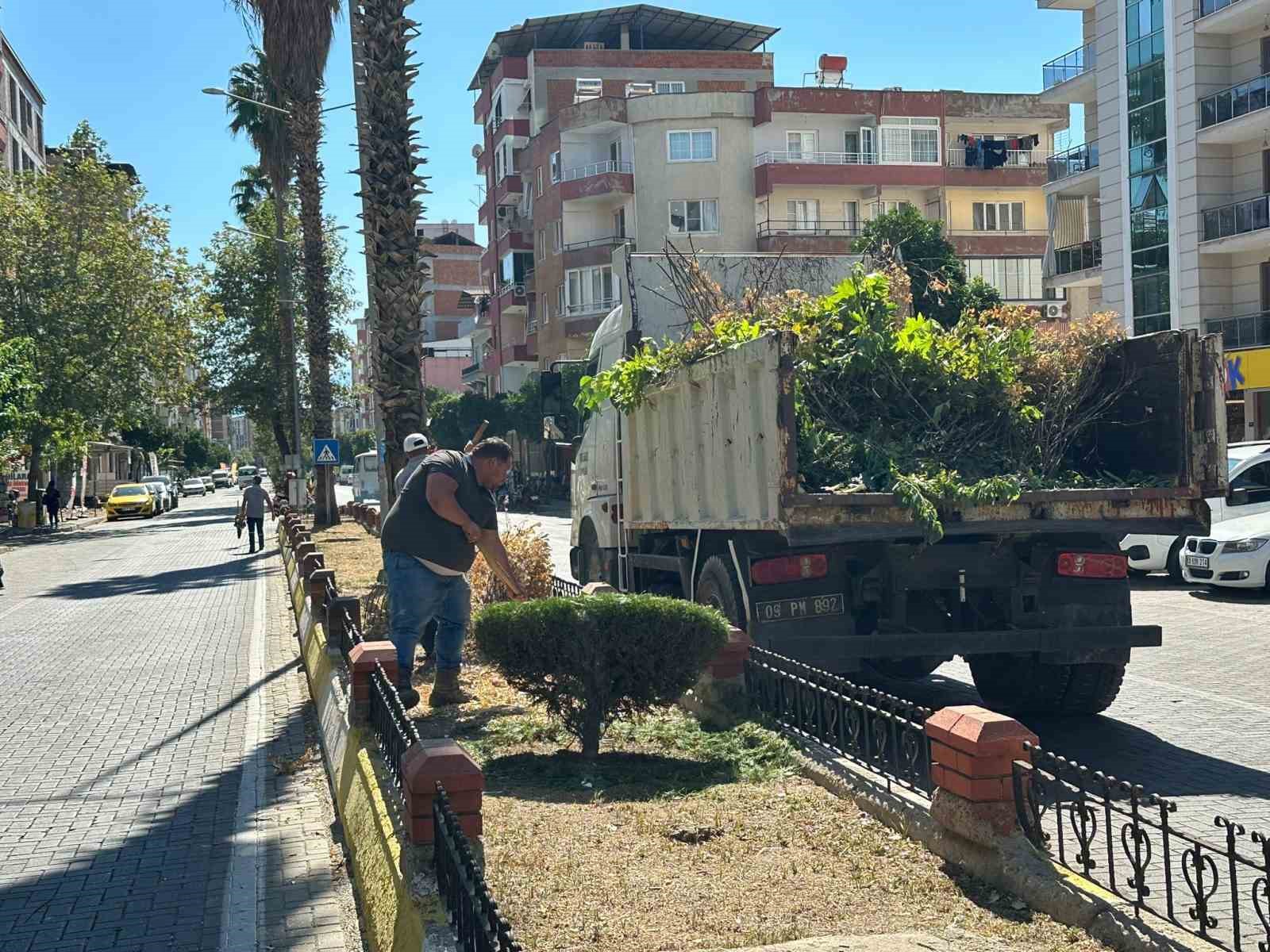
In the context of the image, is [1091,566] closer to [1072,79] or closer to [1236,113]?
[1236,113]

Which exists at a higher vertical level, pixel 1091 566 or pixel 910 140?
pixel 910 140

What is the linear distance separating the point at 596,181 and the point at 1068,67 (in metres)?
17.8

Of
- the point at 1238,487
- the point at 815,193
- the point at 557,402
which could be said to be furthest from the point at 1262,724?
the point at 815,193

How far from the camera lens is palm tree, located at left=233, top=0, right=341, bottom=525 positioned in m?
25.1

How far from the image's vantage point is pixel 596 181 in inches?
1996

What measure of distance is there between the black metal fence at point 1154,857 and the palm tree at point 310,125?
74.0 ft

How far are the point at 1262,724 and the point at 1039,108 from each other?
159ft

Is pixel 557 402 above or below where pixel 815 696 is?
above

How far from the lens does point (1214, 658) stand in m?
11.5

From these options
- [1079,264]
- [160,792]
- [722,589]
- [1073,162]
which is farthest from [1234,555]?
[1073,162]

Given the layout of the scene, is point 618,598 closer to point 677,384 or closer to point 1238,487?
point 677,384

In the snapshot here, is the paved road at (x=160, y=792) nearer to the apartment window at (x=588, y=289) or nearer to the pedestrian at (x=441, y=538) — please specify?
the pedestrian at (x=441, y=538)

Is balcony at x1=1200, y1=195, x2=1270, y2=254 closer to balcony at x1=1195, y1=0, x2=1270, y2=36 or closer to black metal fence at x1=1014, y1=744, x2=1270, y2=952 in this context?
balcony at x1=1195, y1=0, x2=1270, y2=36

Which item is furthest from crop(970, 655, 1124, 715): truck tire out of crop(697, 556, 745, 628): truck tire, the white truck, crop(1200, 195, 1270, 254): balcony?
crop(1200, 195, 1270, 254): balcony
